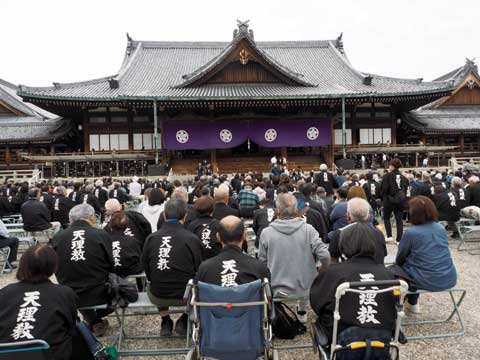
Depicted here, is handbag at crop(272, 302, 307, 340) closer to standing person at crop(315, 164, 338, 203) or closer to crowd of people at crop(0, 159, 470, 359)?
crowd of people at crop(0, 159, 470, 359)

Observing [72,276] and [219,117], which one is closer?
[72,276]

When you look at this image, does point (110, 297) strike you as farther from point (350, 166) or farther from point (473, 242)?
point (350, 166)

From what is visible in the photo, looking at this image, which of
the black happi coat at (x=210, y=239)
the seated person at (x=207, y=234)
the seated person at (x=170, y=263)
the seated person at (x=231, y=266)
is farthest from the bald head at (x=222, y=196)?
the seated person at (x=231, y=266)

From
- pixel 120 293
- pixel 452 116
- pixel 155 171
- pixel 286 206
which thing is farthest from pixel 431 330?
pixel 452 116

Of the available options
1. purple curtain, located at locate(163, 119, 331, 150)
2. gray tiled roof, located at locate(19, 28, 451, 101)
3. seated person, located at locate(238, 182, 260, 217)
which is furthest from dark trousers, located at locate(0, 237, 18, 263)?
purple curtain, located at locate(163, 119, 331, 150)

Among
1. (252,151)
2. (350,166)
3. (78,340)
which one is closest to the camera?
(78,340)

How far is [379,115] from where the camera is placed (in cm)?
2272

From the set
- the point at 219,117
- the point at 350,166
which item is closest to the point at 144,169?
the point at 219,117

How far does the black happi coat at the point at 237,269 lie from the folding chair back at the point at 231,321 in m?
0.23

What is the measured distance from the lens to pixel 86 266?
358cm

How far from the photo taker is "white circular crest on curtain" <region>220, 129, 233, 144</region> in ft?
69.7

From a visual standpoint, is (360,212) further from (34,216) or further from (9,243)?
(34,216)

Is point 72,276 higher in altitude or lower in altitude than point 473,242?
higher

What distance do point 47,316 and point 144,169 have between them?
18499mm
